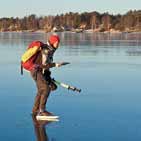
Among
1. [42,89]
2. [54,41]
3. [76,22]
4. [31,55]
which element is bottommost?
[76,22]

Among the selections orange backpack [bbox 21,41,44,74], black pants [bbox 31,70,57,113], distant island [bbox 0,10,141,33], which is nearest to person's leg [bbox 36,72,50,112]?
black pants [bbox 31,70,57,113]

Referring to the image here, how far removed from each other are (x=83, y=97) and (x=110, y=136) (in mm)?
4036

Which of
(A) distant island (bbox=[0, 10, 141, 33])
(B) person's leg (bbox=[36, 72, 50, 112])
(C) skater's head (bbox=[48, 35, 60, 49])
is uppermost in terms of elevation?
(C) skater's head (bbox=[48, 35, 60, 49])

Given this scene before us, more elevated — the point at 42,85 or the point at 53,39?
the point at 53,39

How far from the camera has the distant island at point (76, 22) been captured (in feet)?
453

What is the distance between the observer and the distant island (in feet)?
453

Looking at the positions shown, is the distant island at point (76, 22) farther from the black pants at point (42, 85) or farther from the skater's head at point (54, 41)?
the skater's head at point (54, 41)

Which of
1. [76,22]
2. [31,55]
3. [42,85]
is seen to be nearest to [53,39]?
[31,55]

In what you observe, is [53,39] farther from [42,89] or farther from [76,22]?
[76,22]

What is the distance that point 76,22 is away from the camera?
512 feet

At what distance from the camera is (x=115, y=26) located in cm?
14088

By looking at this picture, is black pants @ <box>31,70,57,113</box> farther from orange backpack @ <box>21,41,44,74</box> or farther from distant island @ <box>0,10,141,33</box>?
distant island @ <box>0,10,141,33</box>

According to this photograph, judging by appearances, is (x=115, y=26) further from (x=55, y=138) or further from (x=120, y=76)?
(x=55, y=138)

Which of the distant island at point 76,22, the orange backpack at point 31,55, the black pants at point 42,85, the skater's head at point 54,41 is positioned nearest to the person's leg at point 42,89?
the black pants at point 42,85
